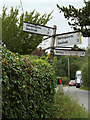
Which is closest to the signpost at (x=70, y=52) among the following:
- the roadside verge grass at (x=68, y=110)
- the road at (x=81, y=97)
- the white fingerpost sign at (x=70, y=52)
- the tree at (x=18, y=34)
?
the white fingerpost sign at (x=70, y=52)

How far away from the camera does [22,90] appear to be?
4.58 meters

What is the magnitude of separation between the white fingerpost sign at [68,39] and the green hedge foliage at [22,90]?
1.52 metres

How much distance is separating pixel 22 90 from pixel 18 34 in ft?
31.7

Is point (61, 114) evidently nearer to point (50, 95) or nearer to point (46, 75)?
point (50, 95)

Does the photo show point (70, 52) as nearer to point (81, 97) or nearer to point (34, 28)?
point (34, 28)

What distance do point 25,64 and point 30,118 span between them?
4.23ft

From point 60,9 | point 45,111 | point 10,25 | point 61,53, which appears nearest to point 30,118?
point 45,111

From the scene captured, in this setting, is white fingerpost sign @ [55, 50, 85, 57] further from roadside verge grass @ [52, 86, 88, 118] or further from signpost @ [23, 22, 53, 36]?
roadside verge grass @ [52, 86, 88, 118]

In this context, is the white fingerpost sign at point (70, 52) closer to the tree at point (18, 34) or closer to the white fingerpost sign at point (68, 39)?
the white fingerpost sign at point (68, 39)

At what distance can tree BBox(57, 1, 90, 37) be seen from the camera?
1688 centimetres

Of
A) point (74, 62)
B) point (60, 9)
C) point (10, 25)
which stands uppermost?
point (60, 9)

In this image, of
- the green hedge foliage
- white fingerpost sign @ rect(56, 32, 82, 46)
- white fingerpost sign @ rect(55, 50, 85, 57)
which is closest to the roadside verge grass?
the green hedge foliage

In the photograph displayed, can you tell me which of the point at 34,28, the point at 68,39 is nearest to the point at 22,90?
the point at 34,28

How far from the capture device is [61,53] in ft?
24.9
